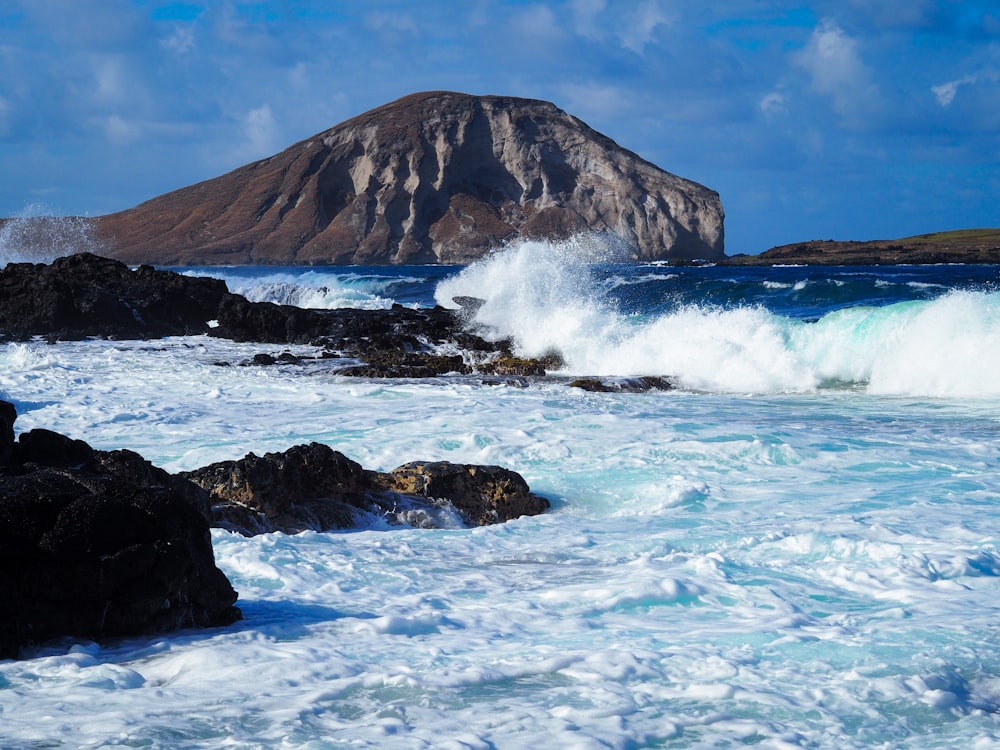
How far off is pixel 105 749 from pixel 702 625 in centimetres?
251

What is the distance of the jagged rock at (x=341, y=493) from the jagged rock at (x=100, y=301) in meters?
16.2

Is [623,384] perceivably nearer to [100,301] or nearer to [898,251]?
[100,301]

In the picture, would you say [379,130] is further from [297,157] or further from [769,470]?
[769,470]

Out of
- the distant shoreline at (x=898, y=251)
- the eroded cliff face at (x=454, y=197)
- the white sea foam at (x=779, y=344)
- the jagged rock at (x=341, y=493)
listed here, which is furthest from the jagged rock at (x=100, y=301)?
the eroded cliff face at (x=454, y=197)

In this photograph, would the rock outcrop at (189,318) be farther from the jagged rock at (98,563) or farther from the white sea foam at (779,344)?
the jagged rock at (98,563)

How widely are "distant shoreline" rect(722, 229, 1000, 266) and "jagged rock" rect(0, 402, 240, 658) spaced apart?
67.1 m

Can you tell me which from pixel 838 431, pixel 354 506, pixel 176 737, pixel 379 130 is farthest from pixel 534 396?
pixel 379 130

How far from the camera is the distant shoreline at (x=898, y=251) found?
220ft

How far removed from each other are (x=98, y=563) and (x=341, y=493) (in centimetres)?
272

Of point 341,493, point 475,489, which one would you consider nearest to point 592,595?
point 475,489

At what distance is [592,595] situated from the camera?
4.93 meters

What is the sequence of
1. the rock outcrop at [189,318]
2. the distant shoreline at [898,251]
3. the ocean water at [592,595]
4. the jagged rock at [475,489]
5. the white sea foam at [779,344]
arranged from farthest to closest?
the distant shoreline at [898,251] < the rock outcrop at [189,318] < the white sea foam at [779,344] < the jagged rock at [475,489] < the ocean water at [592,595]

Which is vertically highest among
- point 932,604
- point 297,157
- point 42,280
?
point 297,157

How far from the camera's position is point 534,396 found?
12922 millimetres
